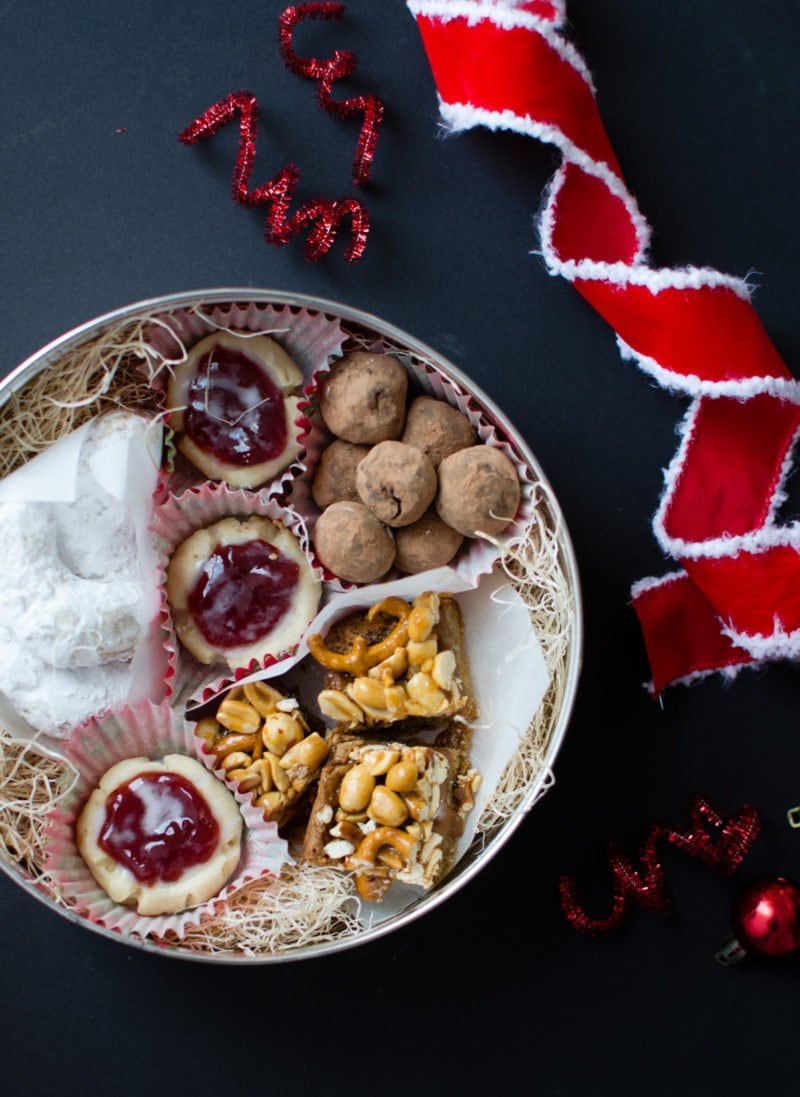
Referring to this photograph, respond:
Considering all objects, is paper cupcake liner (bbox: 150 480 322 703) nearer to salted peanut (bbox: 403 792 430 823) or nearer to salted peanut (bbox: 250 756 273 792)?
salted peanut (bbox: 250 756 273 792)

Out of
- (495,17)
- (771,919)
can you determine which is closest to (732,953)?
(771,919)

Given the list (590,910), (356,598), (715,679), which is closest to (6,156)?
(356,598)

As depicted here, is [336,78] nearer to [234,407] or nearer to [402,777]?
[234,407]

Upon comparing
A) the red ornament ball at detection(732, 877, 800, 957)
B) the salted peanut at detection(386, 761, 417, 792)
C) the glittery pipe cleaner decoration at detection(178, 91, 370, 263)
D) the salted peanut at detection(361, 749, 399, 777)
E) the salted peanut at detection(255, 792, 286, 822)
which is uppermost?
the glittery pipe cleaner decoration at detection(178, 91, 370, 263)

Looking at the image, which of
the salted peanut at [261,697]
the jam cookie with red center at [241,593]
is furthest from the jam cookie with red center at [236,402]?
the salted peanut at [261,697]

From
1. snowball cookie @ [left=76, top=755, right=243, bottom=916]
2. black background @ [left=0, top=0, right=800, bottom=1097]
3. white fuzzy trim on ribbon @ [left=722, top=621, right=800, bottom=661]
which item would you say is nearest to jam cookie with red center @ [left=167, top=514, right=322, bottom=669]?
snowball cookie @ [left=76, top=755, right=243, bottom=916]

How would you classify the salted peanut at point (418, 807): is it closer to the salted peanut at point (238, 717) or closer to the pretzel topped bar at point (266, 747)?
the pretzel topped bar at point (266, 747)

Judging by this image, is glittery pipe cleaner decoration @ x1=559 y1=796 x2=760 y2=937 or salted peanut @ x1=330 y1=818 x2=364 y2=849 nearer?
salted peanut @ x1=330 y1=818 x2=364 y2=849
